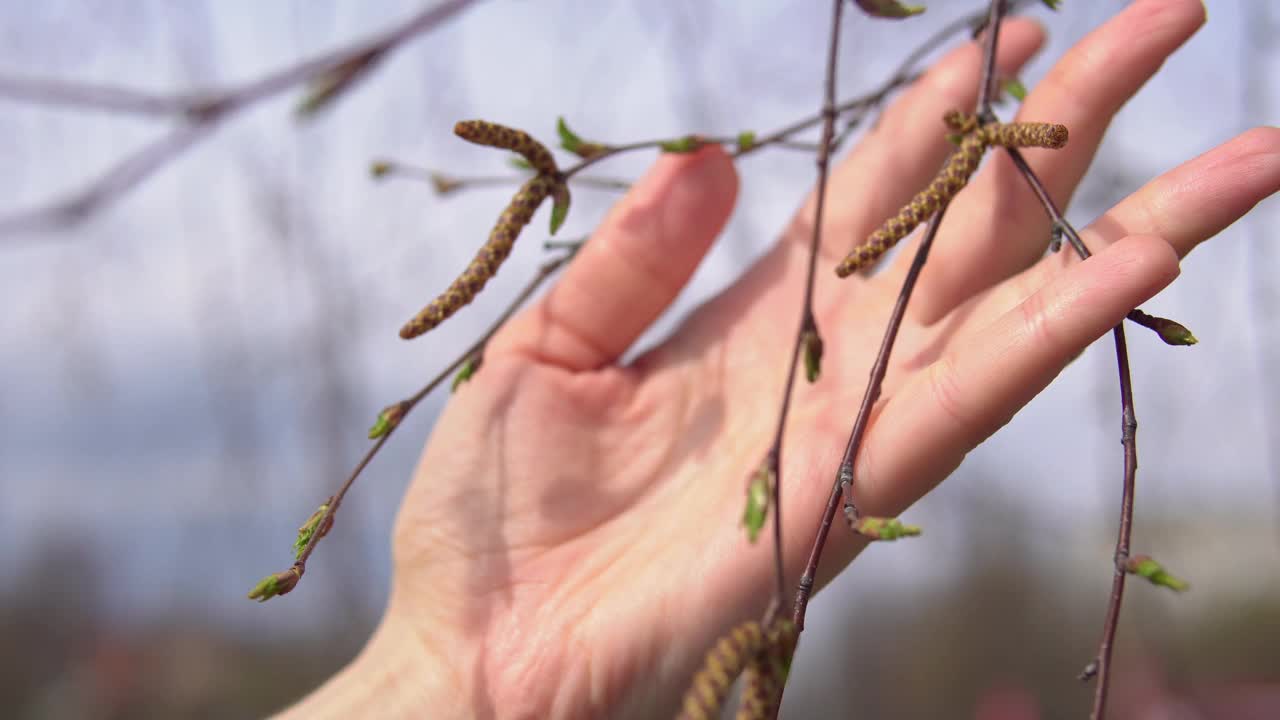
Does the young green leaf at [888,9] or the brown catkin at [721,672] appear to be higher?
the young green leaf at [888,9]

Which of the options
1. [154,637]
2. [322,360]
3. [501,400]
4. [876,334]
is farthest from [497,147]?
[154,637]

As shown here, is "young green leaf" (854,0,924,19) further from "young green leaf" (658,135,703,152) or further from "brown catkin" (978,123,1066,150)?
"young green leaf" (658,135,703,152)

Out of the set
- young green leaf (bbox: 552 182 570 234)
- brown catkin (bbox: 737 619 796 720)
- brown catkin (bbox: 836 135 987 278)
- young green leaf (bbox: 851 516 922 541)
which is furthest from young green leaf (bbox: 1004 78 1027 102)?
brown catkin (bbox: 737 619 796 720)

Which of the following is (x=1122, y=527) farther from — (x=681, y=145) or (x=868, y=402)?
(x=681, y=145)

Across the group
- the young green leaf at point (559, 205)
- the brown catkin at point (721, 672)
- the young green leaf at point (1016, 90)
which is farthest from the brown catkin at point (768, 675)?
Answer: the young green leaf at point (1016, 90)

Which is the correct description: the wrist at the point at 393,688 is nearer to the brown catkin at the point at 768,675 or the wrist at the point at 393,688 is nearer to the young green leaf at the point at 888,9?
the brown catkin at the point at 768,675

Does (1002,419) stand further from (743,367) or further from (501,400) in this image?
(501,400)
